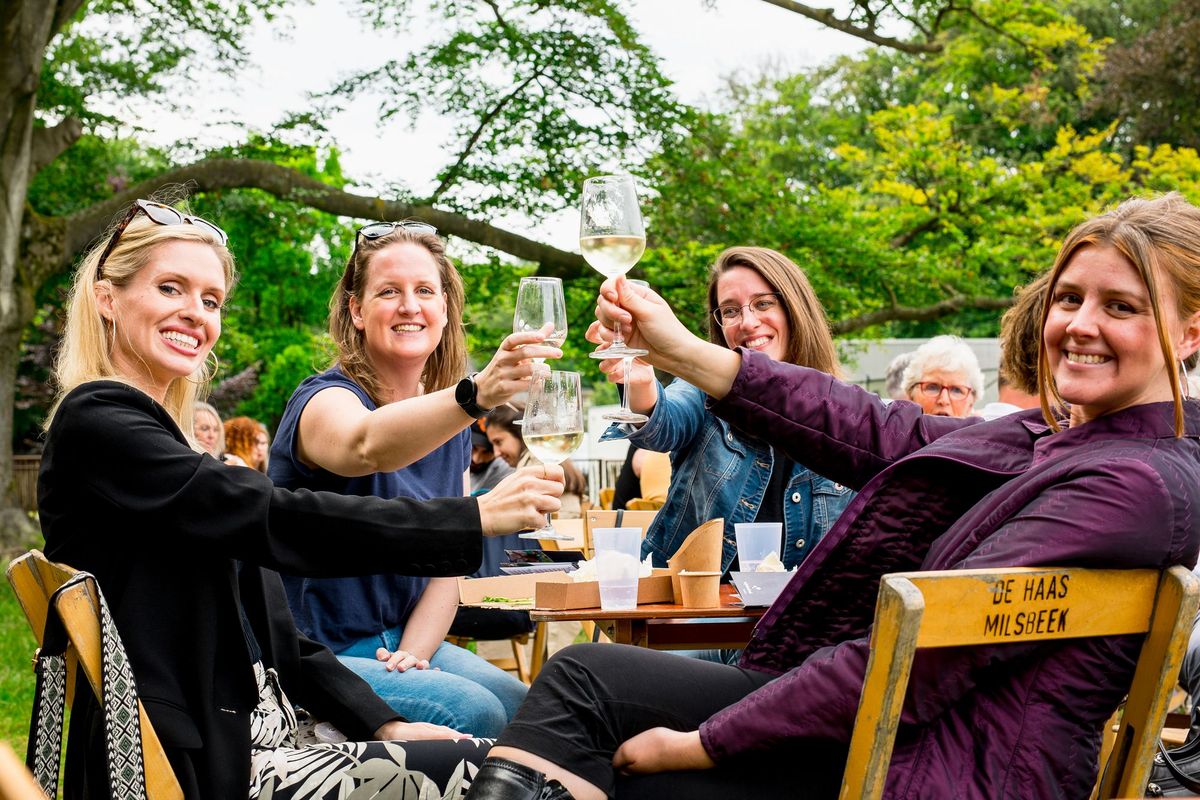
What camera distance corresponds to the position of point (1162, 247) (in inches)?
80.7

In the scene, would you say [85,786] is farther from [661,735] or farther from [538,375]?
[538,375]

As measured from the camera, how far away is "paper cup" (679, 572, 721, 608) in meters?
3.06

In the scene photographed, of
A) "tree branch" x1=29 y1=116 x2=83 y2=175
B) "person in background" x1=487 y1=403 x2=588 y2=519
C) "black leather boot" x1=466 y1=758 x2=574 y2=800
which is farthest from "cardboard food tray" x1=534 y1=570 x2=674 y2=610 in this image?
"tree branch" x1=29 y1=116 x2=83 y2=175

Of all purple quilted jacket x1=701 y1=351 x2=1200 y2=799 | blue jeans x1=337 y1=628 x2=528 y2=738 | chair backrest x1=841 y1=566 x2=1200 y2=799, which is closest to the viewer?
chair backrest x1=841 y1=566 x2=1200 y2=799

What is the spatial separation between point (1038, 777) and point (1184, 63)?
73.8 feet

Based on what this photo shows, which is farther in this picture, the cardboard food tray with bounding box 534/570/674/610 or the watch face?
the cardboard food tray with bounding box 534/570/674/610

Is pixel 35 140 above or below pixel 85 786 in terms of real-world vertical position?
above

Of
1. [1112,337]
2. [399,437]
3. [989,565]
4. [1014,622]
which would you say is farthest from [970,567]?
[399,437]

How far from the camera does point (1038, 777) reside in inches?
72.4

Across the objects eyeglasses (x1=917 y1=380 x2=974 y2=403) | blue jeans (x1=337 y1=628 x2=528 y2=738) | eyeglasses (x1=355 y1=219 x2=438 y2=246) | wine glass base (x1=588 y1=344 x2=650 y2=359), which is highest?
eyeglasses (x1=355 y1=219 x2=438 y2=246)

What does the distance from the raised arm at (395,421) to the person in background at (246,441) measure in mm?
5800

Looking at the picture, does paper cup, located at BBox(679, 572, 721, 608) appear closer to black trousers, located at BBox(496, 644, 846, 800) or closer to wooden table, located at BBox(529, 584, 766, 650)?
wooden table, located at BBox(529, 584, 766, 650)

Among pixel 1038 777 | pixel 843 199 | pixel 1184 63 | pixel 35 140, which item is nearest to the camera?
pixel 1038 777

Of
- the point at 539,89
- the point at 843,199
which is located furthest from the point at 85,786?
the point at 843,199
